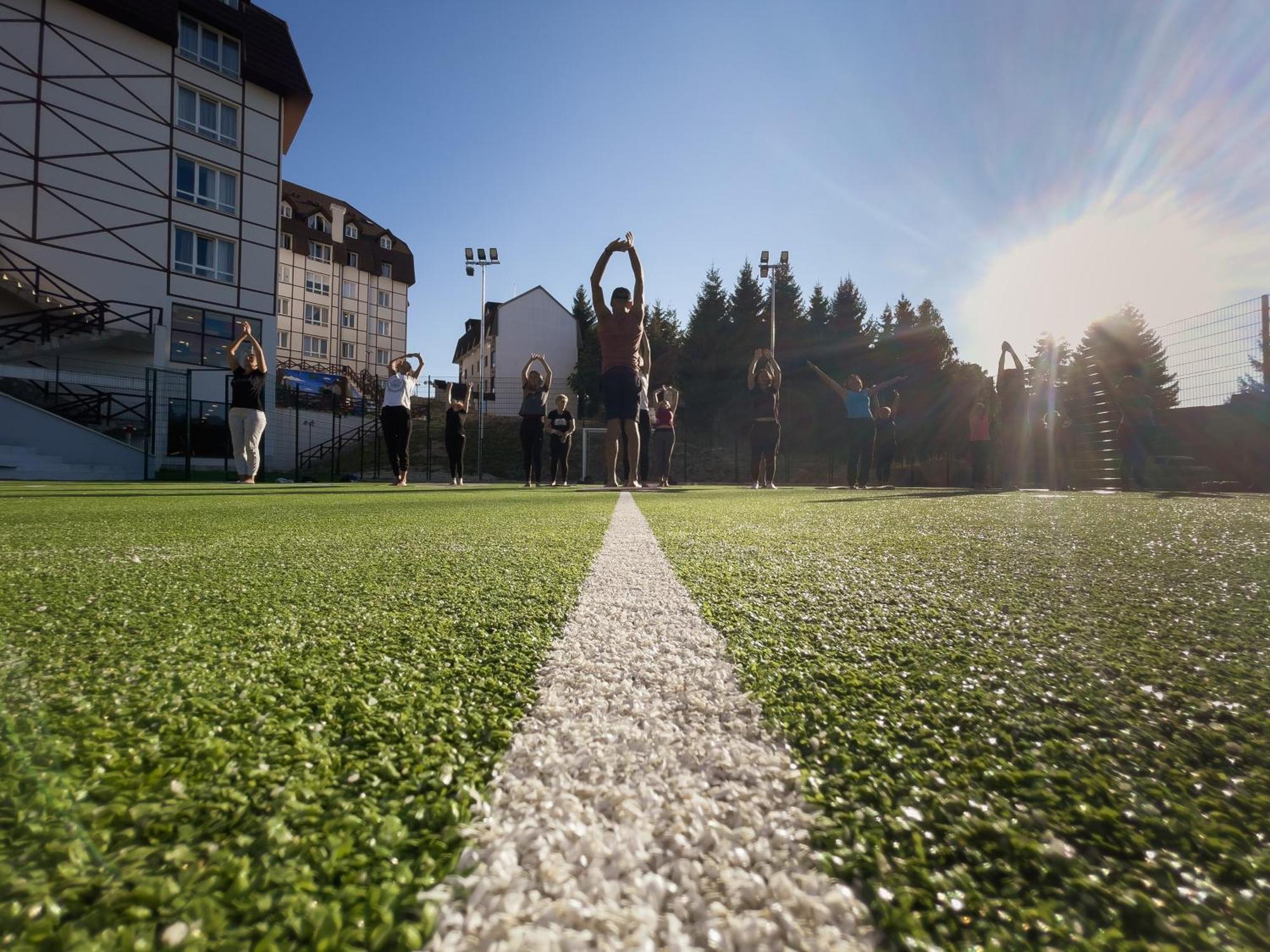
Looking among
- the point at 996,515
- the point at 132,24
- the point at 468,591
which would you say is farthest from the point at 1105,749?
the point at 132,24

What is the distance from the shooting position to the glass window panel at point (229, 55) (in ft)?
82.1

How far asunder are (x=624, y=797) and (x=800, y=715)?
32cm

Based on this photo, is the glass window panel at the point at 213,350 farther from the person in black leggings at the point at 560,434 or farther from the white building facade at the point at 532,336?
the white building facade at the point at 532,336

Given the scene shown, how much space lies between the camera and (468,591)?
5.77 feet

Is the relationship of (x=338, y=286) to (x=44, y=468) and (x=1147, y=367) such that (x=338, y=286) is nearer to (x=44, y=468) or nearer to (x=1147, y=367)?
(x=44, y=468)

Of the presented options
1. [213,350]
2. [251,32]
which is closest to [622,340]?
[213,350]

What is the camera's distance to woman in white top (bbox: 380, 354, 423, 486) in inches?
424

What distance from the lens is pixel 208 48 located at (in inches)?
973

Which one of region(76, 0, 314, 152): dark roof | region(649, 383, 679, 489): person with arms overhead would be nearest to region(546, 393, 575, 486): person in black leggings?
region(649, 383, 679, 489): person with arms overhead

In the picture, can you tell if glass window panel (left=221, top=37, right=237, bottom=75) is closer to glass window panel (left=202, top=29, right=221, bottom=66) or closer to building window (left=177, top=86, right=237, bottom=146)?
glass window panel (left=202, top=29, right=221, bottom=66)

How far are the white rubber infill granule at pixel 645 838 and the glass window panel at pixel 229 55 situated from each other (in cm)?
3376

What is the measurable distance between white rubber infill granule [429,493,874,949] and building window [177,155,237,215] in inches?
1190

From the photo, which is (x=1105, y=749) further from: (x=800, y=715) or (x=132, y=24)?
(x=132, y=24)

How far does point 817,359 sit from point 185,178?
3485 centimetres
